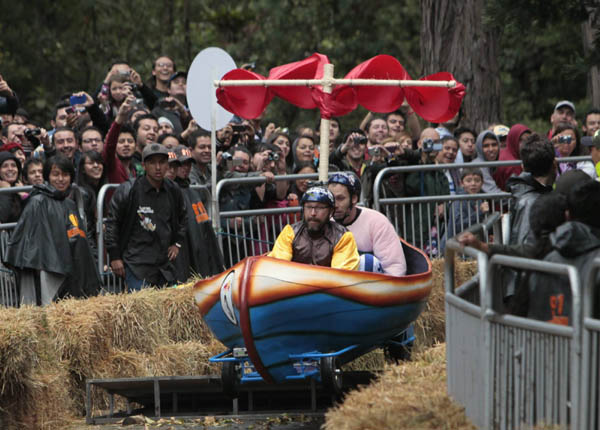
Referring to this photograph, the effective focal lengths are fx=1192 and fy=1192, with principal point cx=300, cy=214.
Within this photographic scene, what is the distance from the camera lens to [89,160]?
13289 mm

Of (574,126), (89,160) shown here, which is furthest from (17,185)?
(574,126)

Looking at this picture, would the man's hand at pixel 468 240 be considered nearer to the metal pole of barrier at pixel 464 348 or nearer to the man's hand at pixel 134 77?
the metal pole of barrier at pixel 464 348

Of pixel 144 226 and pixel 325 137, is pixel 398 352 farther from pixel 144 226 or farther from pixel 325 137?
pixel 144 226

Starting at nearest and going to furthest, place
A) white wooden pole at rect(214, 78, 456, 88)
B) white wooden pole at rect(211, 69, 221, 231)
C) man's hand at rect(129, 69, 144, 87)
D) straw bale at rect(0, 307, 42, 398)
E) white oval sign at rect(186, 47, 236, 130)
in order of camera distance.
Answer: straw bale at rect(0, 307, 42, 398), white wooden pole at rect(214, 78, 456, 88), white wooden pole at rect(211, 69, 221, 231), white oval sign at rect(186, 47, 236, 130), man's hand at rect(129, 69, 144, 87)

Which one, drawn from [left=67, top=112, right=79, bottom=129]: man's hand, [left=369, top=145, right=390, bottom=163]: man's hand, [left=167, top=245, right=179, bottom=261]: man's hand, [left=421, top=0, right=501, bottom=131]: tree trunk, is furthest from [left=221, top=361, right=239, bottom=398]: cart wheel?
[left=421, top=0, right=501, bottom=131]: tree trunk

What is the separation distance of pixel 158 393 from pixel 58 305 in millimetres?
1530

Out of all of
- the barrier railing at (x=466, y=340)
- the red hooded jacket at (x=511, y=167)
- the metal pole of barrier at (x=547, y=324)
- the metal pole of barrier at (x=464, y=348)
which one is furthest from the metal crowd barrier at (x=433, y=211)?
the metal pole of barrier at (x=547, y=324)

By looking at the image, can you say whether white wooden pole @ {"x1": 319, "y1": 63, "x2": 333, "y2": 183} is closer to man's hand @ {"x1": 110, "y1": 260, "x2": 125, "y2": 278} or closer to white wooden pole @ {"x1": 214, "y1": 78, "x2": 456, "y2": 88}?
white wooden pole @ {"x1": 214, "y1": 78, "x2": 456, "y2": 88}

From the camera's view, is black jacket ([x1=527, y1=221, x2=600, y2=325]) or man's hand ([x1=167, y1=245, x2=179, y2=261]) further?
man's hand ([x1=167, y1=245, x2=179, y2=261])

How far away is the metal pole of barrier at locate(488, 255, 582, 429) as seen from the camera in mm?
6008

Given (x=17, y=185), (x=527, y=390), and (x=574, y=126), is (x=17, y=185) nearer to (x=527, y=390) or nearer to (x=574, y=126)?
(x=574, y=126)

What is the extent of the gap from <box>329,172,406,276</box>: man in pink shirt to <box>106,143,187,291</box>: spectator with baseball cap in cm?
240

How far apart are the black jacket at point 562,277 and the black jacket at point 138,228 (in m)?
6.23

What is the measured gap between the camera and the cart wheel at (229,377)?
9648 millimetres
